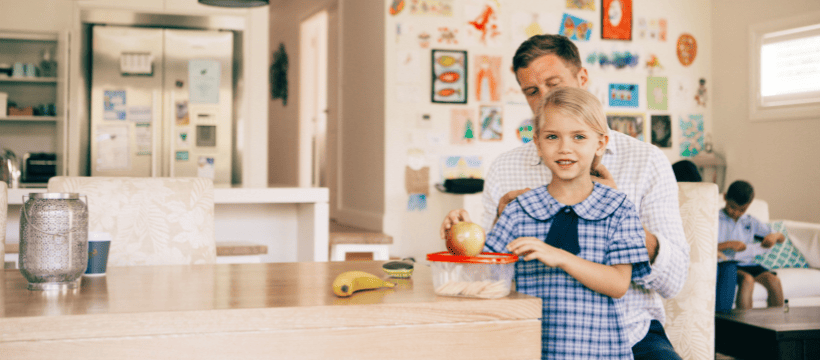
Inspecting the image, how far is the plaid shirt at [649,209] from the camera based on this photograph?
4.33 ft

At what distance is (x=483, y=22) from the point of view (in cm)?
546

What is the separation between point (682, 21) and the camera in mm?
6121

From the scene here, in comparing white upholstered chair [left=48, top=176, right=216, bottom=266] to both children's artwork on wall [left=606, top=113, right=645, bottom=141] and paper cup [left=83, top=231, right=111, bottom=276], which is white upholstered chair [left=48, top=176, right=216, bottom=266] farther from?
children's artwork on wall [left=606, top=113, right=645, bottom=141]

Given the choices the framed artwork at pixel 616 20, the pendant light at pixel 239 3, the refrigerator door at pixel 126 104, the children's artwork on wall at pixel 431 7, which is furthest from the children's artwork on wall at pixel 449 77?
the pendant light at pixel 239 3

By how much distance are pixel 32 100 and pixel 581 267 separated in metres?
5.57

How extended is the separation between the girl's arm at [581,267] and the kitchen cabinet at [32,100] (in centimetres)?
502

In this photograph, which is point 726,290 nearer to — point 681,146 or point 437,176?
point 437,176

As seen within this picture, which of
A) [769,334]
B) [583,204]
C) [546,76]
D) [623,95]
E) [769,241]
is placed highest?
[623,95]

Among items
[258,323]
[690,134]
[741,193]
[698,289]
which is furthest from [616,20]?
[258,323]

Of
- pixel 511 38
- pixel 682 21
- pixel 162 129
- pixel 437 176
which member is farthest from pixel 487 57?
pixel 162 129

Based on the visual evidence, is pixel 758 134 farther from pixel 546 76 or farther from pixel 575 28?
pixel 546 76

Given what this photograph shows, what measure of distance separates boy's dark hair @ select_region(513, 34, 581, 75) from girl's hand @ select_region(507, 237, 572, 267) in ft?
2.08

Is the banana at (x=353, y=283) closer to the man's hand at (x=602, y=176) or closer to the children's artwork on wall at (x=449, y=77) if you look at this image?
the man's hand at (x=602, y=176)

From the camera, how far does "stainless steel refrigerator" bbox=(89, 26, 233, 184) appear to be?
4.66m
